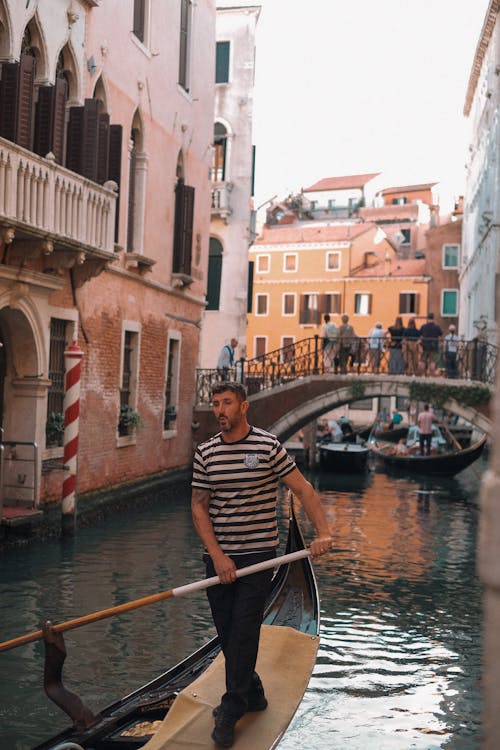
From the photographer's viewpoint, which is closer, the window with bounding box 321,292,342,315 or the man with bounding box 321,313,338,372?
the man with bounding box 321,313,338,372

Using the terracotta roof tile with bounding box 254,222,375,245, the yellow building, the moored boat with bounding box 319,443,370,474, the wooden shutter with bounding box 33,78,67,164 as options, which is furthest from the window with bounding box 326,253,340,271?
the wooden shutter with bounding box 33,78,67,164

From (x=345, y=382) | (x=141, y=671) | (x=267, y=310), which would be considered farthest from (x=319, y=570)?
(x=267, y=310)

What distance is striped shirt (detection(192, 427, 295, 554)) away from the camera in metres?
3.57

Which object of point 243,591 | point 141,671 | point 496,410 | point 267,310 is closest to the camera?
point 496,410

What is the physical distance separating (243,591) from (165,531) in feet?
23.4

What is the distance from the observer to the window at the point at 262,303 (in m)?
36.1

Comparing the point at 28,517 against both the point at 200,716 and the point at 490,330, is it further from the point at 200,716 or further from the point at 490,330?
the point at 490,330

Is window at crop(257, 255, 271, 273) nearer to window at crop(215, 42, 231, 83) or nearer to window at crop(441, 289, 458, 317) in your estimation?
window at crop(441, 289, 458, 317)

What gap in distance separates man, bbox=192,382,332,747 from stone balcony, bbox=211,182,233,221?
16.6m

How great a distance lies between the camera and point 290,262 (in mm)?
35875

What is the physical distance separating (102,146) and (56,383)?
7.63ft

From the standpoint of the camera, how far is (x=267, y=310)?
36.1 m

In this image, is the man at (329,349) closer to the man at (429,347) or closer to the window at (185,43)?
the man at (429,347)

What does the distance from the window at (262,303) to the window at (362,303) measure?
3.18 m
